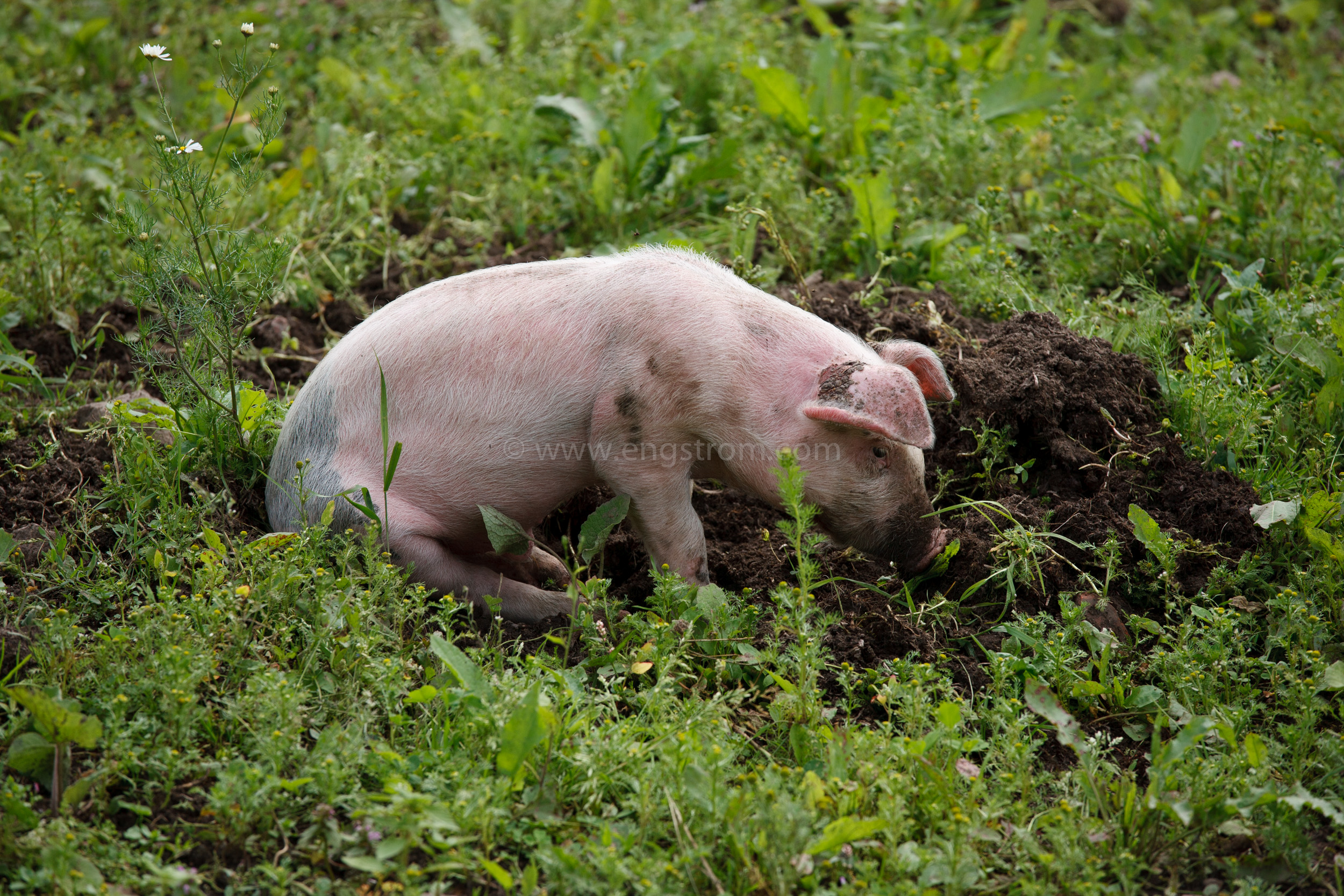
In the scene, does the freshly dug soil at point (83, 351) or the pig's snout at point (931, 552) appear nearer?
the pig's snout at point (931, 552)

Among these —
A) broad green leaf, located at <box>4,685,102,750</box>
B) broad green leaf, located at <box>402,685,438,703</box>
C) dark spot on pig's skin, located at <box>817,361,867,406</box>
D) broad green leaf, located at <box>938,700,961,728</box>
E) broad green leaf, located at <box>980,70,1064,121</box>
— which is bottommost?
broad green leaf, located at <box>938,700,961,728</box>

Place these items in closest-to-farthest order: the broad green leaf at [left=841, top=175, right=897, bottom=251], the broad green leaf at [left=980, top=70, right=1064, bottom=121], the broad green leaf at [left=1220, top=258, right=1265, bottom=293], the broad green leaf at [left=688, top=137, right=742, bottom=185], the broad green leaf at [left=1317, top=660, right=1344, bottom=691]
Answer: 1. the broad green leaf at [left=1317, top=660, right=1344, bottom=691]
2. the broad green leaf at [left=1220, top=258, right=1265, bottom=293]
3. the broad green leaf at [left=841, top=175, right=897, bottom=251]
4. the broad green leaf at [left=688, top=137, right=742, bottom=185]
5. the broad green leaf at [left=980, top=70, right=1064, bottom=121]

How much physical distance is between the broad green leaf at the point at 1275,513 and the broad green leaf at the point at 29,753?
166 inches

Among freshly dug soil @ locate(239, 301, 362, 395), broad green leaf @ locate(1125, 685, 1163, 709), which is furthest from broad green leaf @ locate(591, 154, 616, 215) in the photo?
broad green leaf @ locate(1125, 685, 1163, 709)

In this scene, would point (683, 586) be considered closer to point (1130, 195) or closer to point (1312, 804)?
point (1312, 804)

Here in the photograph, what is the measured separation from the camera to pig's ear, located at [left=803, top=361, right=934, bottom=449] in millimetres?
3889

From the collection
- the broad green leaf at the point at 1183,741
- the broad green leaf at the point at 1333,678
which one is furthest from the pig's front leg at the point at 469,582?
the broad green leaf at the point at 1333,678

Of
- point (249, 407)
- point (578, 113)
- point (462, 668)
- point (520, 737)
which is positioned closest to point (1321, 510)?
point (520, 737)

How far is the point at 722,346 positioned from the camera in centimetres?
408

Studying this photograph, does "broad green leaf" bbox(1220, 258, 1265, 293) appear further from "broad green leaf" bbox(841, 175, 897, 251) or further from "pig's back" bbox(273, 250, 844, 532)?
"pig's back" bbox(273, 250, 844, 532)

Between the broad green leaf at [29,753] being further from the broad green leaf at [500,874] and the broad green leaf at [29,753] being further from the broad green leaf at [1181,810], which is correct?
the broad green leaf at [1181,810]

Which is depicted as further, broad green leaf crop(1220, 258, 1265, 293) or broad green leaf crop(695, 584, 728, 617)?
broad green leaf crop(1220, 258, 1265, 293)

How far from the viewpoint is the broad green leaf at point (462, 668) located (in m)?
3.42

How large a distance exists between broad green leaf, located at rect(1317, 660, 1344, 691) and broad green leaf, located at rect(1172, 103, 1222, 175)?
3902mm
